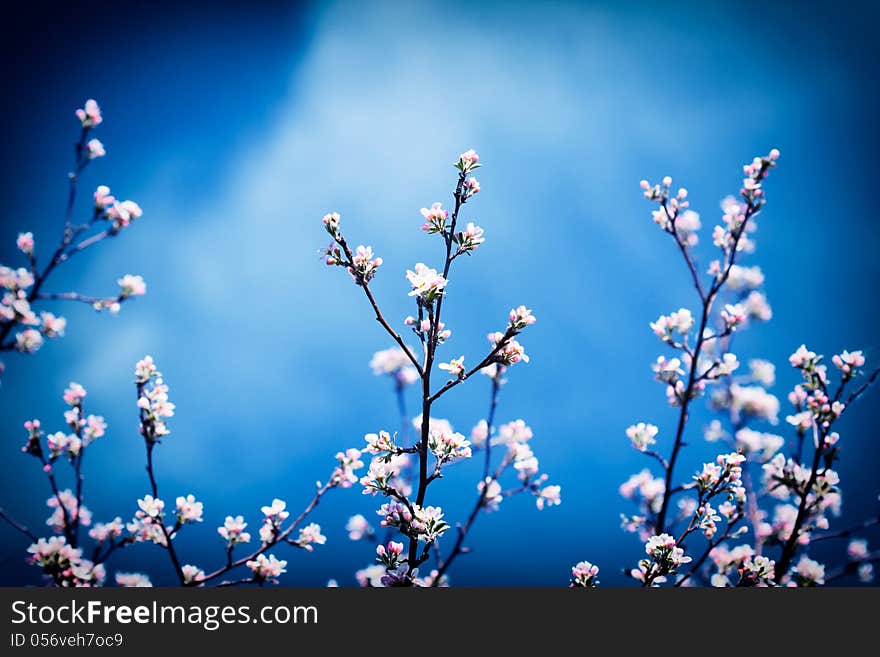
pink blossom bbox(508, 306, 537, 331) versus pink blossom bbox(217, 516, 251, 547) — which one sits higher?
pink blossom bbox(508, 306, 537, 331)

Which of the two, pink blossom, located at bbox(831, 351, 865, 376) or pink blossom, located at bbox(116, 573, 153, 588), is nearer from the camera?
pink blossom, located at bbox(831, 351, 865, 376)

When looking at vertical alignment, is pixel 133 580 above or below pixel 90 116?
below

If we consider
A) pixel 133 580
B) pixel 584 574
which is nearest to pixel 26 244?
pixel 133 580

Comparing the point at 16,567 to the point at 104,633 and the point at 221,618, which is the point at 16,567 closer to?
the point at 104,633

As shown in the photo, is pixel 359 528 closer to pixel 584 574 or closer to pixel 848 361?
pixel 584 574

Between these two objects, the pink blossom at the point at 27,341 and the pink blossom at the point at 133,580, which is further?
the pink blossom at the point at 133,580

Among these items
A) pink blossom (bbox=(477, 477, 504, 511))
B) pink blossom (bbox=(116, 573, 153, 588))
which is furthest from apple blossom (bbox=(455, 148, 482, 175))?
pink blossom (bbox=(116, 573, 153, 588))

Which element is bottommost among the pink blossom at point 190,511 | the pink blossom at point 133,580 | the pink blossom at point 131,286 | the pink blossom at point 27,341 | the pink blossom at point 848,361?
the pink blossom at point 133,580

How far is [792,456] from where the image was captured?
1.77m

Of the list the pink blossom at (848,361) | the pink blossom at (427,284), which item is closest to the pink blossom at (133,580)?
the pink blossom at (427,284)

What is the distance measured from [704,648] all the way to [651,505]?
1.84ft

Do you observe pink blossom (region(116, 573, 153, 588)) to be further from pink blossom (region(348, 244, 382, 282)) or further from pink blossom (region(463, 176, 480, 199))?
pink blossom (region(463, 176, 480, 199))

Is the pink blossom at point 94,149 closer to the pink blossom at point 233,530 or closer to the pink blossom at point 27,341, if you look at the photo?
the pink blossom at point 27,341

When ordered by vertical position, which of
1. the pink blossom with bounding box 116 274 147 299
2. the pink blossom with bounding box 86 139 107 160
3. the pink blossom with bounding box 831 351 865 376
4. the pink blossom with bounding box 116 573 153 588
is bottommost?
the pink blossom with bounding box 116 573 153 588
